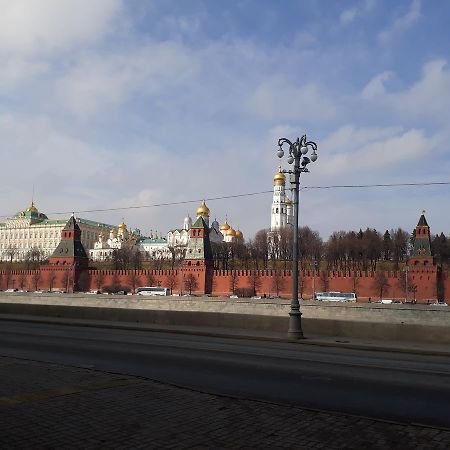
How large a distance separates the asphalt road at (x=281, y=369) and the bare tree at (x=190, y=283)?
6591cm

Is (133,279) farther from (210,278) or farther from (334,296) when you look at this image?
(334,296)

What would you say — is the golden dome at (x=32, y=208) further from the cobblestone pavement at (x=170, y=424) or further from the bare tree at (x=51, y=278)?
the cobblestone pavement at (x=170, y=424)

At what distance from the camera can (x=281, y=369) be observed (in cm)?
1171

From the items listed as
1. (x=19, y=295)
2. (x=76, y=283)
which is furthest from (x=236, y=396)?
(x=76, y=283)

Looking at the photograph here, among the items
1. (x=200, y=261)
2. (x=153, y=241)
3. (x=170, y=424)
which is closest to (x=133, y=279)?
(x=200, y=261)

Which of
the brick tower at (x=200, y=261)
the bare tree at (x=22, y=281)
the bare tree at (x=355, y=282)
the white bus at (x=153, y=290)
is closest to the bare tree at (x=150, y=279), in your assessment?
the white bus at (x=153, y=290)

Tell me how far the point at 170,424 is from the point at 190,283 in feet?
258

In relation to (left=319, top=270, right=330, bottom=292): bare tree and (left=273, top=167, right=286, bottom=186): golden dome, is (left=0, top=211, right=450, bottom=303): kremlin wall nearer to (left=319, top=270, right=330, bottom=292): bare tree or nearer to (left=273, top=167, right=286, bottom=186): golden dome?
(left=319, top=270, right=330, bottom=292): bare tree

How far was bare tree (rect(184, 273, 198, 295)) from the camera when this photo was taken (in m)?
84.3

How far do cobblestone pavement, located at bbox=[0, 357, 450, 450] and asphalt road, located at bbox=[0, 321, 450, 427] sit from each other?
3.00ft

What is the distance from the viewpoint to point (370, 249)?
114938 mm

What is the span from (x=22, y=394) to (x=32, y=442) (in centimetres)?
251

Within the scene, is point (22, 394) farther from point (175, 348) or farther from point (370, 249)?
point (370, 249)

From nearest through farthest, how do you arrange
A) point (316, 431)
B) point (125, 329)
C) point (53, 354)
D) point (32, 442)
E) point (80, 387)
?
point (32, 442), point (316, 431), point (80, 387), point (53, 354), point (125, 329)
